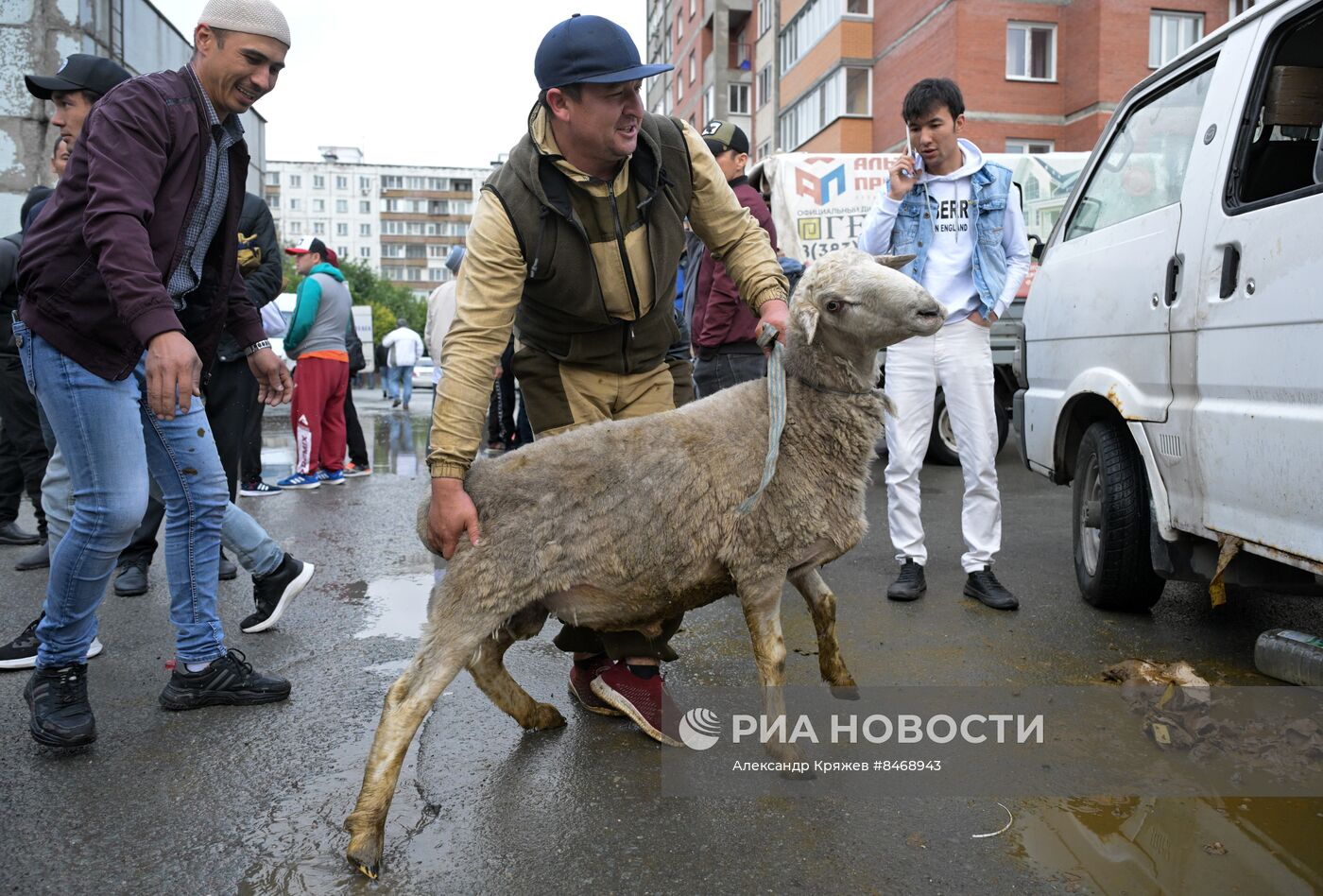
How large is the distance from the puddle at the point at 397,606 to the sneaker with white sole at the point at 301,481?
374 cm

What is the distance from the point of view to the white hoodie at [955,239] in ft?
15.3

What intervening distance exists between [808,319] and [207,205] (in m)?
2.08

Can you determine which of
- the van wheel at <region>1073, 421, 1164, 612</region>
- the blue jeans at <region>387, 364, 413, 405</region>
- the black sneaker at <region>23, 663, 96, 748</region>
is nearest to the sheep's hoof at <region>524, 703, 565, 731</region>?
the black sneaker at <region>23, 663, 96, 748</region>

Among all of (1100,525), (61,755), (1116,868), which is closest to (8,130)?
(61,755)

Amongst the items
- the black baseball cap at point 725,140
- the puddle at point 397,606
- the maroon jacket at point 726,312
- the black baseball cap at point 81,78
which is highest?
the black baseball cap at point 725,140

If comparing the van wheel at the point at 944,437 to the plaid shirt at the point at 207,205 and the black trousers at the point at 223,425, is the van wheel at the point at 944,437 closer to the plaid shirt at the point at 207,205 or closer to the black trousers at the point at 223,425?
the black trousers at the point at 223,425

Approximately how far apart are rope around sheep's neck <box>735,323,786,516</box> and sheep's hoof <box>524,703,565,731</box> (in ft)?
3.38

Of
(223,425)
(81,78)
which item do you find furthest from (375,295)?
(81,78)

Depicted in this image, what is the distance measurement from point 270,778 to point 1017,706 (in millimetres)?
2444

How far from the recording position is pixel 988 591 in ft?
15.3

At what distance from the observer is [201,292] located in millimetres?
3500

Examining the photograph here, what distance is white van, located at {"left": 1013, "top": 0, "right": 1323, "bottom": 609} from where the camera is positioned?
309cm

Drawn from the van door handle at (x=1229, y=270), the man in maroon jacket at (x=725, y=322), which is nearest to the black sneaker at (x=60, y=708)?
the man in maroon jacket at (x=725, y=322)

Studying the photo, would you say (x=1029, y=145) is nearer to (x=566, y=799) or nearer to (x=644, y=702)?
(x=644, y=702)
